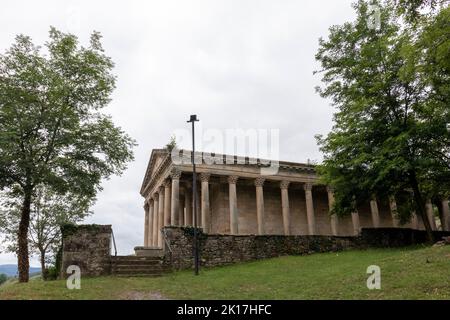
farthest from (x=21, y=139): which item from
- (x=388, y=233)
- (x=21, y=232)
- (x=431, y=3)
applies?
(x=388, y=233)

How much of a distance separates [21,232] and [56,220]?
15656mm

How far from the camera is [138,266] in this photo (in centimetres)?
1878

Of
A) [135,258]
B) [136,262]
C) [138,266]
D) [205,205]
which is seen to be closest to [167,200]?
[205,205]

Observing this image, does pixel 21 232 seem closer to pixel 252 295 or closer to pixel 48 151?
pixel 48 151

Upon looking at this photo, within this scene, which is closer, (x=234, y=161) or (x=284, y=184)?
(x=234, y=161)

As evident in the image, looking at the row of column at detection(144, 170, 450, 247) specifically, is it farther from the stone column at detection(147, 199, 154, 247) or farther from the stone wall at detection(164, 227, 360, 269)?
the stone wall at detection(164, 227, 360, 269)

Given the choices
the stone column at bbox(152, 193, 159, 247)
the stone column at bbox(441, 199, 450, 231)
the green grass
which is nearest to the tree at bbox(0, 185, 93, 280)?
the stone column at bbox(152, 193, 159, 247)

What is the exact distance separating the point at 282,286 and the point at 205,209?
60.0 ft

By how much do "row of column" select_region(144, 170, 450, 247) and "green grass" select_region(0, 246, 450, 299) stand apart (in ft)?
44.0

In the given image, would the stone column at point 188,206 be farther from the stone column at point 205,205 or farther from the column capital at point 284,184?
the column capital at point 284,184

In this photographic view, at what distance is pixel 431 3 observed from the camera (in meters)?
12.8

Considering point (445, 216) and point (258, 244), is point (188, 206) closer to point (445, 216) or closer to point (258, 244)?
point (258, 244)

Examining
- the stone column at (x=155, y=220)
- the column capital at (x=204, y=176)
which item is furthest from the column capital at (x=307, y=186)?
the stone column at (x=155, y=220)

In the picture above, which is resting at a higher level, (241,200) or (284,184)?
(284,184)
